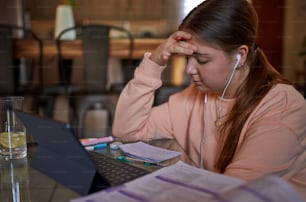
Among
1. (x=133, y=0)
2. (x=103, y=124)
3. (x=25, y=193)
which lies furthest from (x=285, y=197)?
(x=133, y=0)

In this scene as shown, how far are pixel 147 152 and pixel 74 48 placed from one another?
1272mm

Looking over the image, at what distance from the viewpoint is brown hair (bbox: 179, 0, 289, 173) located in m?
0.78

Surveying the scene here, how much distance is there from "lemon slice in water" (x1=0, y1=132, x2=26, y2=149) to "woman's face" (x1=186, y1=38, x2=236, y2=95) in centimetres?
35

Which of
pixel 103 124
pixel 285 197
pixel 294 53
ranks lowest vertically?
pixel 103 124

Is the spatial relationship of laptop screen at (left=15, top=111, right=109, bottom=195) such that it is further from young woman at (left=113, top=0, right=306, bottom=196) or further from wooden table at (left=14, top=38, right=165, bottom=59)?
wooden table at (left=14, top=38, right=165, bottom=59)

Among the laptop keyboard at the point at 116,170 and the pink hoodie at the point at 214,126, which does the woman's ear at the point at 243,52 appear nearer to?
the pink hoodie at the point at 214,126

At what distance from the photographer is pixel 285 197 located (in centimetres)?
44

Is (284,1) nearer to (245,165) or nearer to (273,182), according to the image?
(245,165)

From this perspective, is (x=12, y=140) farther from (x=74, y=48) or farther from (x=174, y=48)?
(x=74, y=48)

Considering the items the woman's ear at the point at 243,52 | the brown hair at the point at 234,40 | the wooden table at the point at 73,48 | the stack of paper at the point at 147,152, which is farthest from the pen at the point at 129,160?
the wooden table at the point at 73,48

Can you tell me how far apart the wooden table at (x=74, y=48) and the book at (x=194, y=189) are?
144 centimetres

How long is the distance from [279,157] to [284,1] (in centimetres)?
209

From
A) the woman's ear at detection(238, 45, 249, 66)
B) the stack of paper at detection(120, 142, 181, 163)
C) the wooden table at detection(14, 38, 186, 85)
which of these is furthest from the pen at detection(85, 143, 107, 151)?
the wooden table at detection(14, 38, 186, 85)

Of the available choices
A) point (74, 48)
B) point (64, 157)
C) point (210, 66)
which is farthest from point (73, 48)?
point (64, 157)
